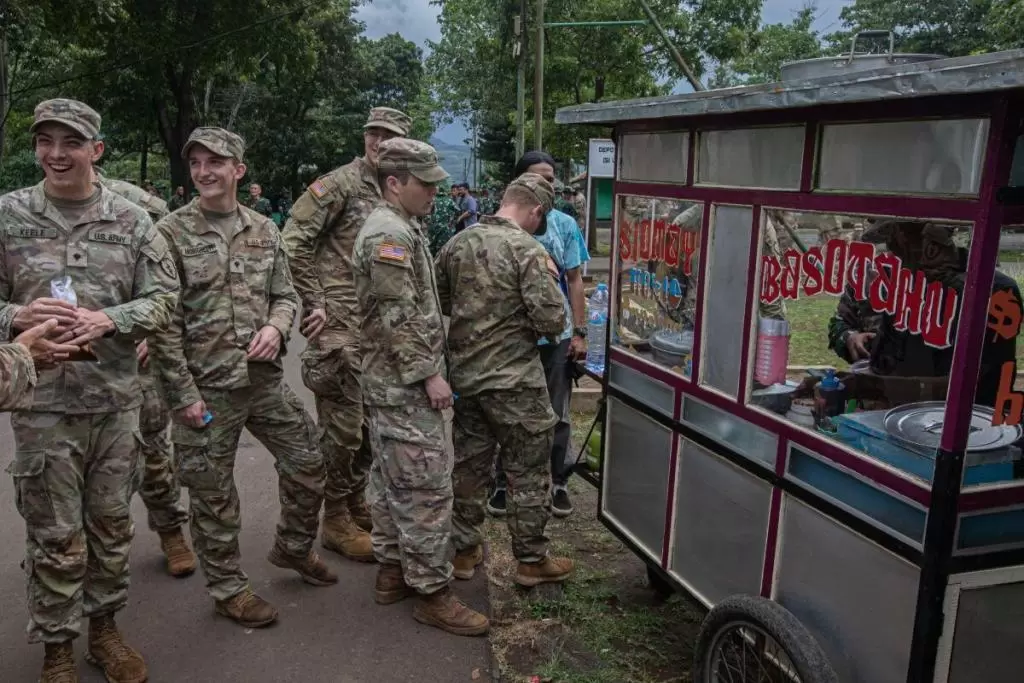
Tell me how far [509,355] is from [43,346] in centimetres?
180

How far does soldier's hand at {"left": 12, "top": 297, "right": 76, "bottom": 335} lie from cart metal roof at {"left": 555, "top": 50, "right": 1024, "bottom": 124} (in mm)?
2176

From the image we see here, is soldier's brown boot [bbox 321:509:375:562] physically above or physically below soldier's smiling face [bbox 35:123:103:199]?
below

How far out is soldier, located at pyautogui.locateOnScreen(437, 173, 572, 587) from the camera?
357cm

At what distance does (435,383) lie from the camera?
11.2ft

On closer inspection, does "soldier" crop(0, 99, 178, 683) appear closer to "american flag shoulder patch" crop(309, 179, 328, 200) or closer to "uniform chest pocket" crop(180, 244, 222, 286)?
"uniform chest pocket" crop(180, 244, 222, 286)

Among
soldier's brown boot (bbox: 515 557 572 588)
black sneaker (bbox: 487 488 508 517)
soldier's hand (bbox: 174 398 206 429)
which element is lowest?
black sneaker (bbox: 487 488 508 517)

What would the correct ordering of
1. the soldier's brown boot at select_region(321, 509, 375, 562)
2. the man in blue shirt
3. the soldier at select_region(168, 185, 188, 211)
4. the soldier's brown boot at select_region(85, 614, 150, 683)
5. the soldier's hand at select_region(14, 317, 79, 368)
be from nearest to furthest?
1. the soldier's hand at select_region(14, 317, 79, 368)
2. the soldier's brown boot at select_region(85, 614, 150, 683)
3. the soldier's brown boot at select_region(321, 509, 375, 562)
4. the man in blue shirt
5. the soldier at select_region(168, 185, 188, 211)

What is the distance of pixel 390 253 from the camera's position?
3297mm

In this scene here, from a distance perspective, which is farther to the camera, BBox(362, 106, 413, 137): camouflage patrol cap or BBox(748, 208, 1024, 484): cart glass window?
BBox(362, 106, 413, 137): camouflage patrol cap

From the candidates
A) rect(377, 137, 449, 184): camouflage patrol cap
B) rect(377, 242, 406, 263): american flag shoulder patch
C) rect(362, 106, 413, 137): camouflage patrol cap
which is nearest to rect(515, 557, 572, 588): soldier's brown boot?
rect(377, 242, 406, 263): american flag shoulder patch

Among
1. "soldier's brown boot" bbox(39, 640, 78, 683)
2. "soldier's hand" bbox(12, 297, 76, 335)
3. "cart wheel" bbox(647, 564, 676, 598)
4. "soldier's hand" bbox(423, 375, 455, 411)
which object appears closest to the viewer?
"soldier's hand" bbox(12, 297, 76, 335)

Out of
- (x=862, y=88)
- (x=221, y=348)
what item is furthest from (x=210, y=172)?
(x=862, y=88)

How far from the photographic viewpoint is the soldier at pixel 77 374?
2.94 meters

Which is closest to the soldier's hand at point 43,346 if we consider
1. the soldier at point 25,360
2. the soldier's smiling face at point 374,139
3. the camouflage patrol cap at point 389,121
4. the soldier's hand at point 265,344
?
the soldier at point 25,360
